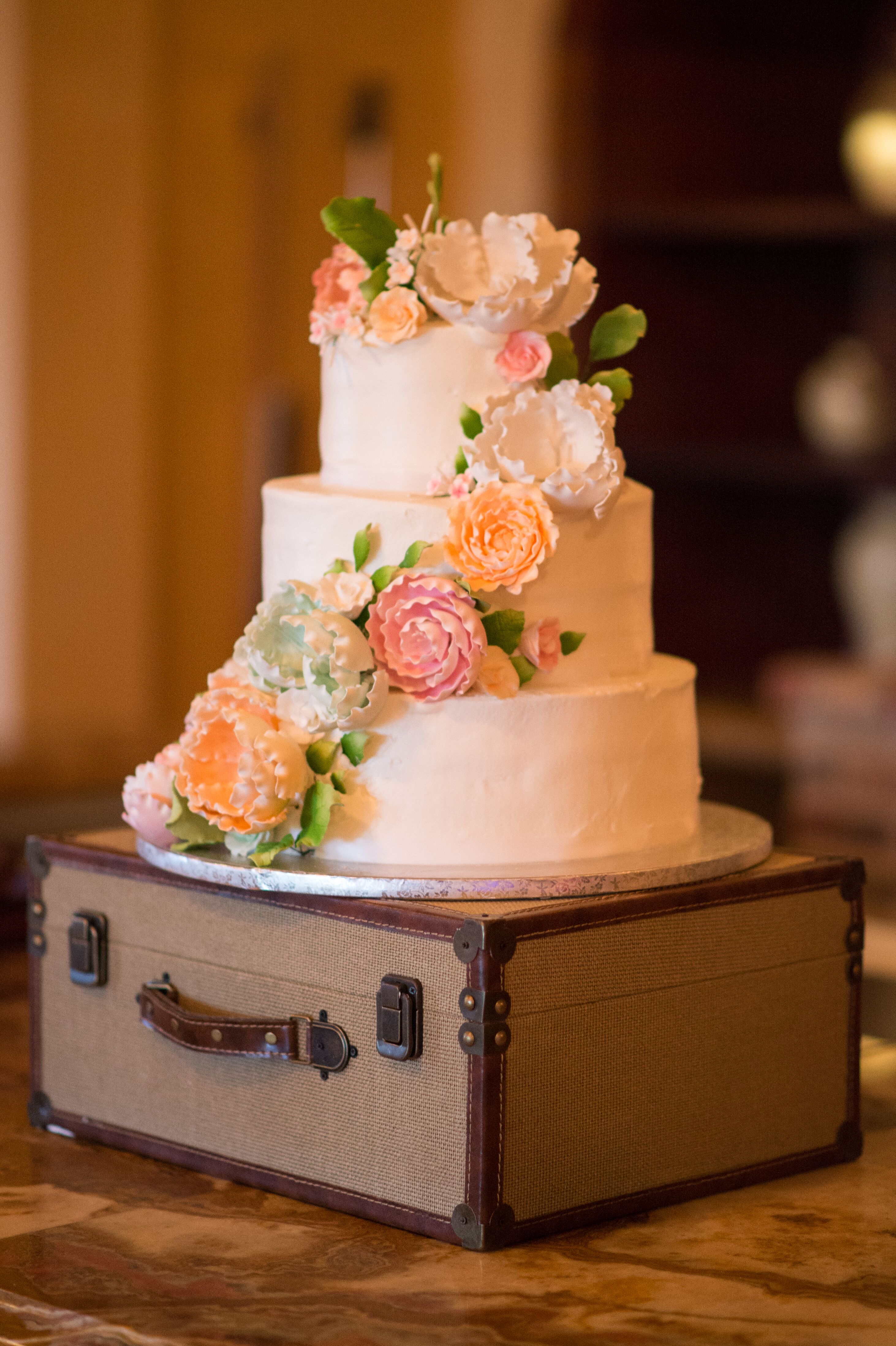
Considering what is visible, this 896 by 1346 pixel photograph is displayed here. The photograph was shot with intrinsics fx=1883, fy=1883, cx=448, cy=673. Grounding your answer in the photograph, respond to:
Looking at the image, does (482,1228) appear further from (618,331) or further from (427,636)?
(618,331)

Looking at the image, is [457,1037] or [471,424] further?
[471,424]

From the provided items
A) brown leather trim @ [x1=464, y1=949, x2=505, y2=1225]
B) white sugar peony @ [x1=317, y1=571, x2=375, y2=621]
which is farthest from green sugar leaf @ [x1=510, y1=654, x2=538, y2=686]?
brown leather trim @ [x1=464, y1=949, x2=505, y2=1225]

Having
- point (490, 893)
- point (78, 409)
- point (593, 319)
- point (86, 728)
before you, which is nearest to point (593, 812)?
point (490, 893)

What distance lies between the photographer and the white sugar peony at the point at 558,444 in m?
1.26

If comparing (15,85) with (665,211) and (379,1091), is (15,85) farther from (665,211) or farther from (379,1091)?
(379,1091)

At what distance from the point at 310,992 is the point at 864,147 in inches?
118

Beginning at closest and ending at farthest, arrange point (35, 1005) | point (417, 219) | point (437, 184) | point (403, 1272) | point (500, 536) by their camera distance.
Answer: point (403, 1272) → point (500, 536) → point (437, 184) → point (35, 1005) → point (417, 219)

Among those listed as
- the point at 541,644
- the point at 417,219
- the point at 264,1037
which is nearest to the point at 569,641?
the point at 541,644

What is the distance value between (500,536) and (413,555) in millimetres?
62

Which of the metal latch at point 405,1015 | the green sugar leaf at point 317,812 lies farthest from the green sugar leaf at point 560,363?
the metal latch at point 405,1015

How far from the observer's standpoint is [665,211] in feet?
12.7

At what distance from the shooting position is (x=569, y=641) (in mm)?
1292

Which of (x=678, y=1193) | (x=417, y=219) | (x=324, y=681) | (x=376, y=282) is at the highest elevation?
(x=417, y=219)

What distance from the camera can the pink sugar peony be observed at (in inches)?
51.9
